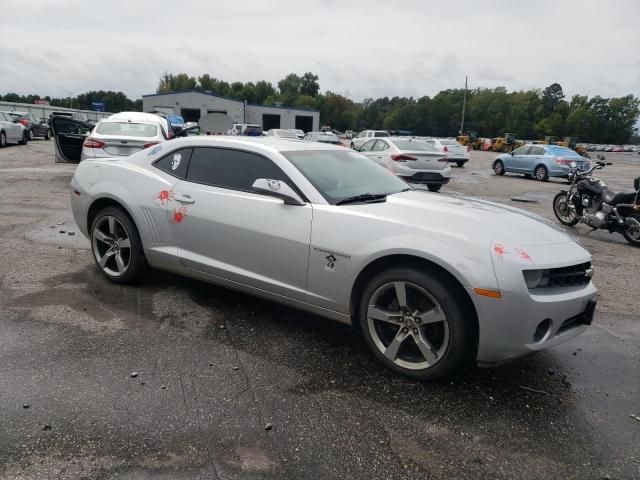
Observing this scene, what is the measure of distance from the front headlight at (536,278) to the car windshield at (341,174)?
54.7 inches

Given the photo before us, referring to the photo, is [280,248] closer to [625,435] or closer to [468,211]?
[468,211]

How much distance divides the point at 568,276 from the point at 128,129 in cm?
1050

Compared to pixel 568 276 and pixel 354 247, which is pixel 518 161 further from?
pixel 354 247

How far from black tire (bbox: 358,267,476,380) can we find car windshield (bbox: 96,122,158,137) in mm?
9357

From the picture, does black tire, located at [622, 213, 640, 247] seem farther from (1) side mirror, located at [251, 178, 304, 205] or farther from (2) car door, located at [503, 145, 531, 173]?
(2) car door, located at [503, 145, 531, 173]

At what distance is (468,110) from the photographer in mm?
129375

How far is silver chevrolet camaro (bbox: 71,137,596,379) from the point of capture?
300cm

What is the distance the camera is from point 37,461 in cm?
238

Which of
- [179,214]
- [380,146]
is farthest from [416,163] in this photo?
[179,214]

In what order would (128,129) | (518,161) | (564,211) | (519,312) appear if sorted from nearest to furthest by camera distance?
(519,312) → (564,211) → (128,129) → (518,161)

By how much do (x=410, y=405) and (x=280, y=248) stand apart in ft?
4.66

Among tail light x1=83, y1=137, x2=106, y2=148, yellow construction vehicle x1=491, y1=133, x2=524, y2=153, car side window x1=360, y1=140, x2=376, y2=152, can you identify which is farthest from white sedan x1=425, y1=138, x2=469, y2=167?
yellow construction vehicle x1=491, y1=133, x2=524, y2=153

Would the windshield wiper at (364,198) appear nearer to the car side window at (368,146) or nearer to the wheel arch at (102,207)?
the wheel arch at (102,207)

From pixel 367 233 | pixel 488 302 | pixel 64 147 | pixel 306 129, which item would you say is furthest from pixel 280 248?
pixel 306 129
